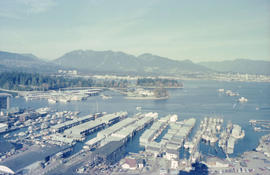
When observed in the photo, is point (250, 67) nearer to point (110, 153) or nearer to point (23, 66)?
point (23, 66)

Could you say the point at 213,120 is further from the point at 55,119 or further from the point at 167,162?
the point at 55,119

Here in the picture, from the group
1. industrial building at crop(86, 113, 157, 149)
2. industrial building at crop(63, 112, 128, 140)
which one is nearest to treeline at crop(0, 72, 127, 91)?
industrial building at crop(63, 112, 128, 140)

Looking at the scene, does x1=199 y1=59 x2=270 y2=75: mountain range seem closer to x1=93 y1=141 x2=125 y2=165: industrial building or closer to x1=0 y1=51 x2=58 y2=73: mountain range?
x1=0 y1=51 x2=58 y2=73: mountain range

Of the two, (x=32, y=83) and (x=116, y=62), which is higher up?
(x=116, y=62)

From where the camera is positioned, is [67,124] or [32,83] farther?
[32,83]

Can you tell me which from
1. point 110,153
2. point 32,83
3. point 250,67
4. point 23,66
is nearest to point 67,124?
point 110,153

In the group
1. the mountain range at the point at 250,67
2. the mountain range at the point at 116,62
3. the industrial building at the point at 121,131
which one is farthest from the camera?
the mountain range at the point at 116,62

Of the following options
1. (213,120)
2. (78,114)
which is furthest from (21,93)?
(213,120)

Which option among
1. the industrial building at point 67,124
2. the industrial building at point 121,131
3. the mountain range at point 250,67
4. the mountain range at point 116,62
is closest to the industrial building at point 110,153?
the industrial building at point 121,131

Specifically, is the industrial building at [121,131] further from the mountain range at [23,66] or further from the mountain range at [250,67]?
the mountain range at [250,67]

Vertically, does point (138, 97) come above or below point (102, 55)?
below

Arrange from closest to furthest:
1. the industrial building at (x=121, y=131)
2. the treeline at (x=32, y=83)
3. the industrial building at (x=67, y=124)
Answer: the industrial building at (x=121, y=131), the industrial building at (x=67, y=124), the treeline at (x=32, y=83)
